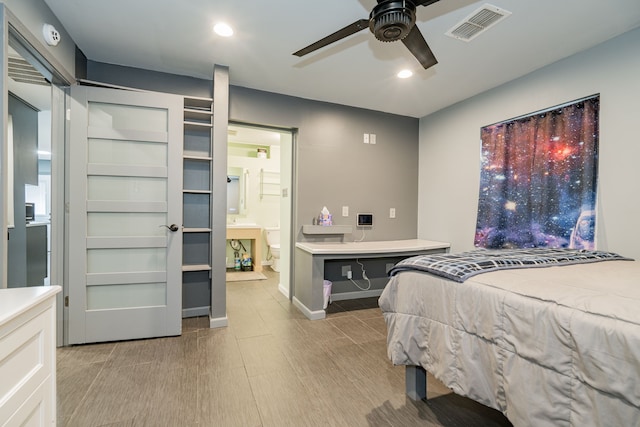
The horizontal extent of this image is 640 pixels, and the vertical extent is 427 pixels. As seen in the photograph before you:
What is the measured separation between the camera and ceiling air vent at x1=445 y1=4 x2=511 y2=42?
6.36ft

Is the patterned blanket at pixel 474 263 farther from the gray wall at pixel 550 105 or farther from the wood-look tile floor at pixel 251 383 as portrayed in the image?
the wood-look tile floor at pixel 251 383

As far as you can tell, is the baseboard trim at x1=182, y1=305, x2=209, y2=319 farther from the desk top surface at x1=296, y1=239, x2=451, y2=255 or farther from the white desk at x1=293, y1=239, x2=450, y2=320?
the desk top surface at x1=296, y1=239, x2=451, y2=255

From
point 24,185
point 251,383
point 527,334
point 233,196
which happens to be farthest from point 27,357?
point 233,196

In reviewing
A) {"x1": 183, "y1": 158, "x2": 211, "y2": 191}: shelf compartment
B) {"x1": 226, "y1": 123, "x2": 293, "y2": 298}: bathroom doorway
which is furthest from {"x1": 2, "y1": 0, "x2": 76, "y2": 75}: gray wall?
{"x1": 226, "y1": 123, "x2": 293, "y2": 298}: bathroom doorway

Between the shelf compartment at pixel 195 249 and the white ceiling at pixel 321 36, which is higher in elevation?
the white ceiling at pixel 321 36

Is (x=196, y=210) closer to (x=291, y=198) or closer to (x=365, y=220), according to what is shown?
(x=291, y=198)

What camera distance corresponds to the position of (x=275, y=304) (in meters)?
3.43

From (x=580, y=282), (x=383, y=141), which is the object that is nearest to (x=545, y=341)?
(x=580, y=282)

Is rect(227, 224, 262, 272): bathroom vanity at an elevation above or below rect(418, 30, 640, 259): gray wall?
below

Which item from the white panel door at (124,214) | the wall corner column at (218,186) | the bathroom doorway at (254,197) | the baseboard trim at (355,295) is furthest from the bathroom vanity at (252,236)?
the white panel door at (124,214)

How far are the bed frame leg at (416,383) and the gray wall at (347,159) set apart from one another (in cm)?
198

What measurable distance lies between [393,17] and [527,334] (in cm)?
146

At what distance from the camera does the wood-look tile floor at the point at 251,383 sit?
1555 mm

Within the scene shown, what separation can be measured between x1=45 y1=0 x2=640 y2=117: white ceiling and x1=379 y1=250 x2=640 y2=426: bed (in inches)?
65.8
